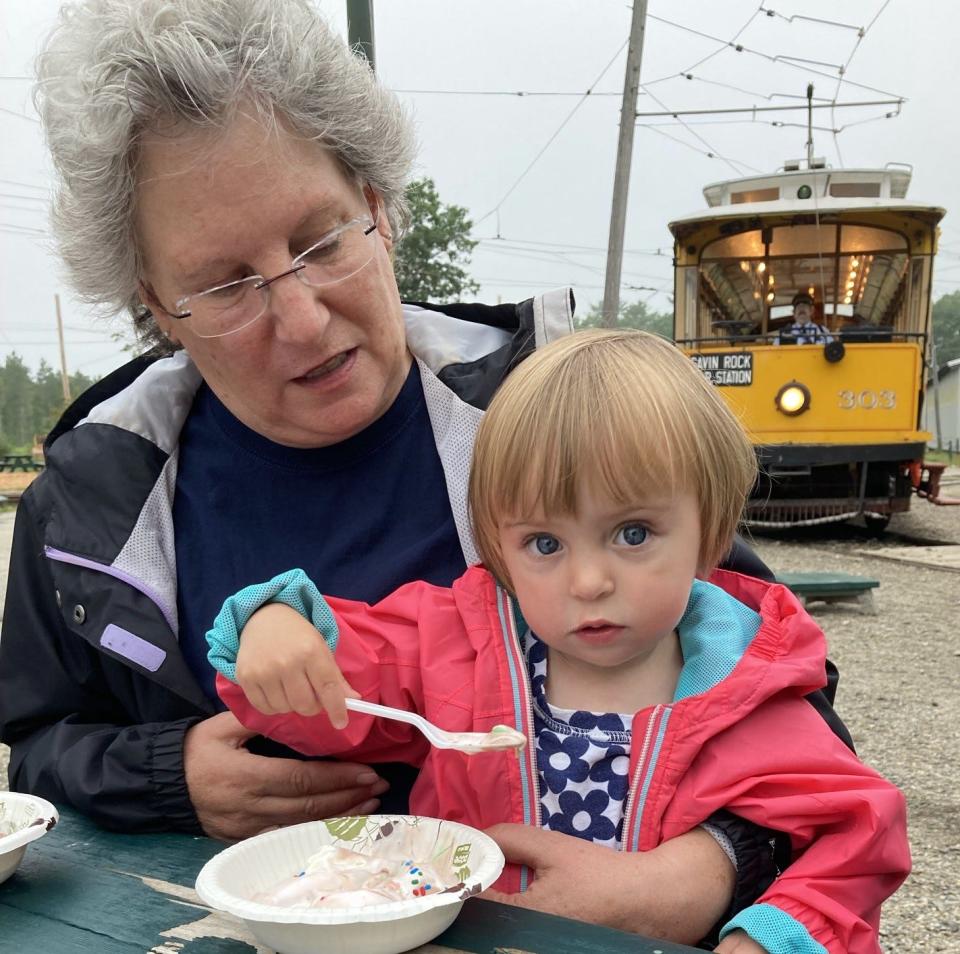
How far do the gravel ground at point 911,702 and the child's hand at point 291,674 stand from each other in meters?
2.13

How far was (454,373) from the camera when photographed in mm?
1888

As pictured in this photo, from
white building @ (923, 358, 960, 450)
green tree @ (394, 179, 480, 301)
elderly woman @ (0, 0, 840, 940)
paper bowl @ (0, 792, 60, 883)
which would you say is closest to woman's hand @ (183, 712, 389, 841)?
elderly woman @ (0, 0, 840, 940)

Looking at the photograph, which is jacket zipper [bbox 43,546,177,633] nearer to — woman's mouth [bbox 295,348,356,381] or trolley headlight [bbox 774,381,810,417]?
woman's mouth [bbox 295,348,356,381]

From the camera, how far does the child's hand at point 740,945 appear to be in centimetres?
111

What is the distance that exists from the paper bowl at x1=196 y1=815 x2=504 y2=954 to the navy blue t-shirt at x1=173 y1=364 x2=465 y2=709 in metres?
0.52

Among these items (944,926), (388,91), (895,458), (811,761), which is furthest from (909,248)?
(811,761)

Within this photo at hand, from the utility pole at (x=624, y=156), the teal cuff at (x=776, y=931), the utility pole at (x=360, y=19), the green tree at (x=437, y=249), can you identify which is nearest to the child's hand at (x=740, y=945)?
the teal cuff at (x=776, y=931)

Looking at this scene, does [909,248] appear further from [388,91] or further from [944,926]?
[388,91]

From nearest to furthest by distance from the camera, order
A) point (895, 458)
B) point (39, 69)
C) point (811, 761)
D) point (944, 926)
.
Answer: point (811, 761)
point (39, 69)
point (944, 926)
point (895, 458)

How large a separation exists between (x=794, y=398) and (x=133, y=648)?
763 cm

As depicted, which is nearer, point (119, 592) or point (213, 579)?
point (119, 592)

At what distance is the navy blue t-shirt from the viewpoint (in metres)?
1.75

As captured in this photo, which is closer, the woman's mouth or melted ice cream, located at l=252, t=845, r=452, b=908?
melted ice cream, located at l=252, t=845, r=452, b=908

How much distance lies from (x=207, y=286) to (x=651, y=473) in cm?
80
